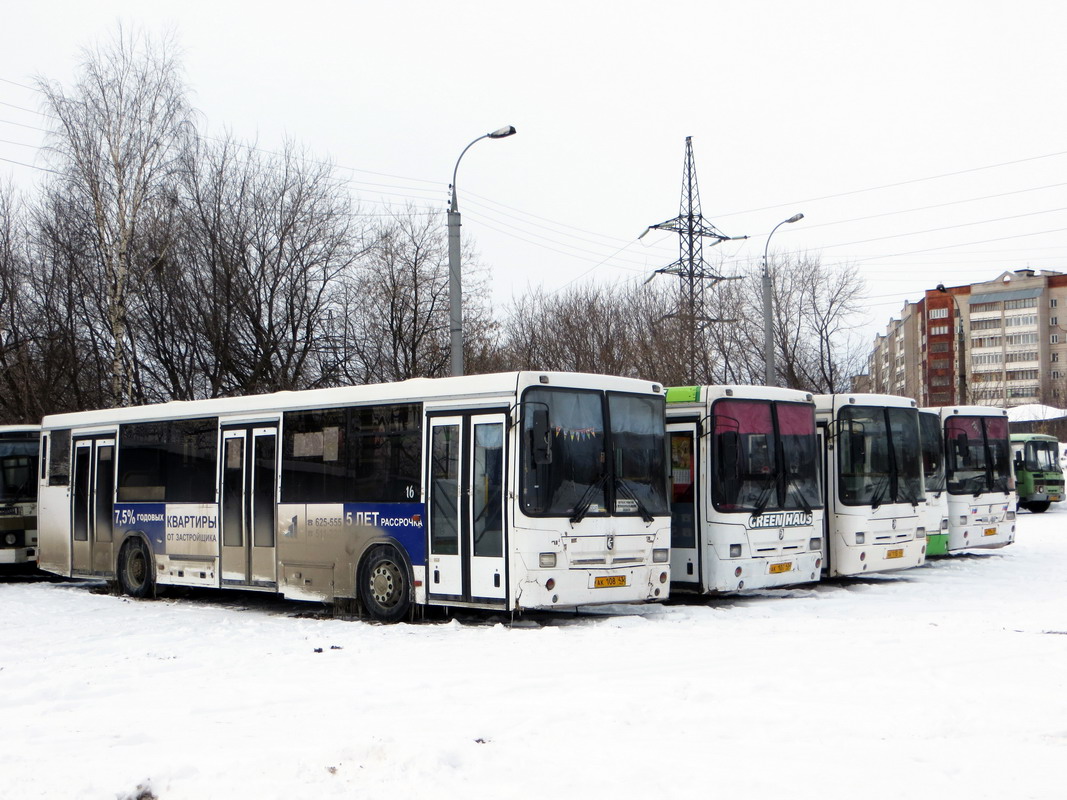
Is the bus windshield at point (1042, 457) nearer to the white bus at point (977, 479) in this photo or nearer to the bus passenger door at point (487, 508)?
the white bus at point (977, 479)

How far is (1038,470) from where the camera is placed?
40.8 metres

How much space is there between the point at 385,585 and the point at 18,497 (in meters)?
10.6

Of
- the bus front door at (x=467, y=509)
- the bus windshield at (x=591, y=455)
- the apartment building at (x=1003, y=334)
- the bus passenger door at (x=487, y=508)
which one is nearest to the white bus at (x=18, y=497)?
the bus front door at (x=467, y=509)

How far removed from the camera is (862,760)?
6.62 m

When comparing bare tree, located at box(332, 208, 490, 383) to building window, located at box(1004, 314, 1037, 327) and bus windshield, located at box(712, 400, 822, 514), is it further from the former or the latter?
building window, located at box(1004, 314, 1037, 327)

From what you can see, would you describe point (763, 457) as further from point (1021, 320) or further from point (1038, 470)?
point (1021, 320)

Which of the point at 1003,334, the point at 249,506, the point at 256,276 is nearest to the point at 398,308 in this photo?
the point at 256,276

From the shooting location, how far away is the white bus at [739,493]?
1524 cm

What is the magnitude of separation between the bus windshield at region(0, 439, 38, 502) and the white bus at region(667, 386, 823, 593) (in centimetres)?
1264

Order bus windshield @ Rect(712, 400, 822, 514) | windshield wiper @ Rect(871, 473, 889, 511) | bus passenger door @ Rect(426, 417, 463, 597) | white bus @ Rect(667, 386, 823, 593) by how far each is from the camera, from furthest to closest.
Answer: windshield wiper @ Rect(871, 473, 889, 511) < bus windshield @ Rect(712, 400, 822, 514) < white bus @ Rect(667, 386, 823, 593) < bus passenger door @ Rect(426, 417, 463, 597)

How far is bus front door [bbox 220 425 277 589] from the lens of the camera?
1627 centimetres

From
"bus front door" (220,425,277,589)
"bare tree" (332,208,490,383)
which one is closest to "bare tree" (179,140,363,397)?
"bare tree" (332,208,490,383)

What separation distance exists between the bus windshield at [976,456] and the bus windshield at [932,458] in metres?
2.29

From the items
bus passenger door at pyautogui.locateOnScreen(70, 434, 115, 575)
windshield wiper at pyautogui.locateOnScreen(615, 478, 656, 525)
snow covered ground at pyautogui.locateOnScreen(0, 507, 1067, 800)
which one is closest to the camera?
snow covered ground at pyautogui.locateOnScreen(0, 507, 1067, 800)
